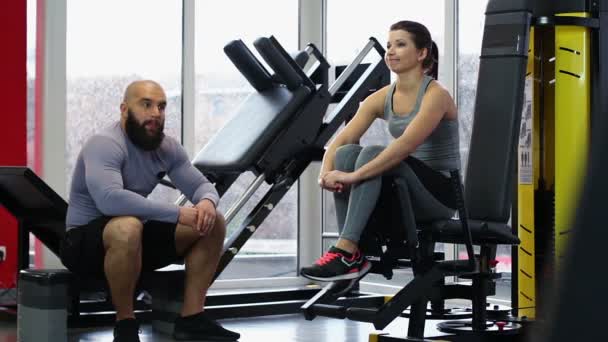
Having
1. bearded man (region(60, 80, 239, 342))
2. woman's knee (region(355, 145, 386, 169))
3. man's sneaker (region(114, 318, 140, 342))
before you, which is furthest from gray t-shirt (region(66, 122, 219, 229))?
woman's knee (region(355, 145, 386, 169))

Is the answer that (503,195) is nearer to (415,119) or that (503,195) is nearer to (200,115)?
(415,119)

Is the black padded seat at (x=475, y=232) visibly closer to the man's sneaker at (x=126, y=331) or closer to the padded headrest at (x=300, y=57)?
the man's sneaker at (x=126, y=331)

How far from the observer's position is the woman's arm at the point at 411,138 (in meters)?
2.79

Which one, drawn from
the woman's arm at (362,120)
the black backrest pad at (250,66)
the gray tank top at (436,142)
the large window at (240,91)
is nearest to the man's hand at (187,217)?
the woman's arm at (362,120)

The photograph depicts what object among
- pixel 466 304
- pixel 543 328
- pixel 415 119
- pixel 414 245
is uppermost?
pixel 415 119

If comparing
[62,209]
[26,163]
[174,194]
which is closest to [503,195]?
[62,209]

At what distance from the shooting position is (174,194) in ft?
18.8

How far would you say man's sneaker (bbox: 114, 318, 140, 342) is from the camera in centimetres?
327

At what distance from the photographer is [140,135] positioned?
3.48 metres

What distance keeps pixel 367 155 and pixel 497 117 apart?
53cm

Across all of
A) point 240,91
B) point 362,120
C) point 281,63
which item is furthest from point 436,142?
point 240,91

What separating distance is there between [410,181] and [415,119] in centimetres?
23

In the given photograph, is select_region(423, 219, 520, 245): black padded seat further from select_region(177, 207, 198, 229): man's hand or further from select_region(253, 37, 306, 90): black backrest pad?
select_region(253, 37, 306, 90): black backrest pad

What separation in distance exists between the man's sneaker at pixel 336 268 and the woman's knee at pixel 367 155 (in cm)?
28
